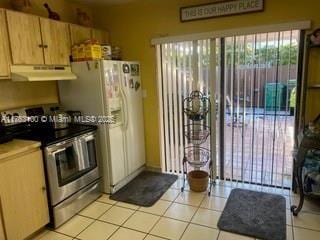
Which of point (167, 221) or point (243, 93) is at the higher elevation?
point (243, 93)

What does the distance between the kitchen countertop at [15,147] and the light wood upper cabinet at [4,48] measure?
2.08 feet

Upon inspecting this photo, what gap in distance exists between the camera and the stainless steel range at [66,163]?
2.42 m

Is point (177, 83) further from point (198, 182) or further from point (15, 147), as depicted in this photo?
point (15, 147)

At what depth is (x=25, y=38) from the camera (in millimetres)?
2434

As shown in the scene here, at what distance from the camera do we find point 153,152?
12.5ft

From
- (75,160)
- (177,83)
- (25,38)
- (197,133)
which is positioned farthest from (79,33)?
(197,133)

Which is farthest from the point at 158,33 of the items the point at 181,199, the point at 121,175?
the point at 181,199

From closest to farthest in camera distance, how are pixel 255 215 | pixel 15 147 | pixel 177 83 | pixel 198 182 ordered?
pixel 15 147 → pixel 255 215 → pixel 198 182 → pixel 177 83

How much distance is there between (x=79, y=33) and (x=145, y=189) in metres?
2.18

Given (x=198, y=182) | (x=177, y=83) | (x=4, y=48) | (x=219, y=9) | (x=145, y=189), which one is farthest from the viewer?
(x=177, y=83)

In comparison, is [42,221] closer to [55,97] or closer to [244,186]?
[55,97]

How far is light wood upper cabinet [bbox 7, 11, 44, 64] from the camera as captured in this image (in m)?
2.32

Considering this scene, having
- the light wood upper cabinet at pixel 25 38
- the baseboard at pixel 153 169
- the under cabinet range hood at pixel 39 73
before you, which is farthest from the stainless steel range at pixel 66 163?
the baseboard at pixel 153 169

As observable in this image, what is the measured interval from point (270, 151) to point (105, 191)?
7.08 feet
